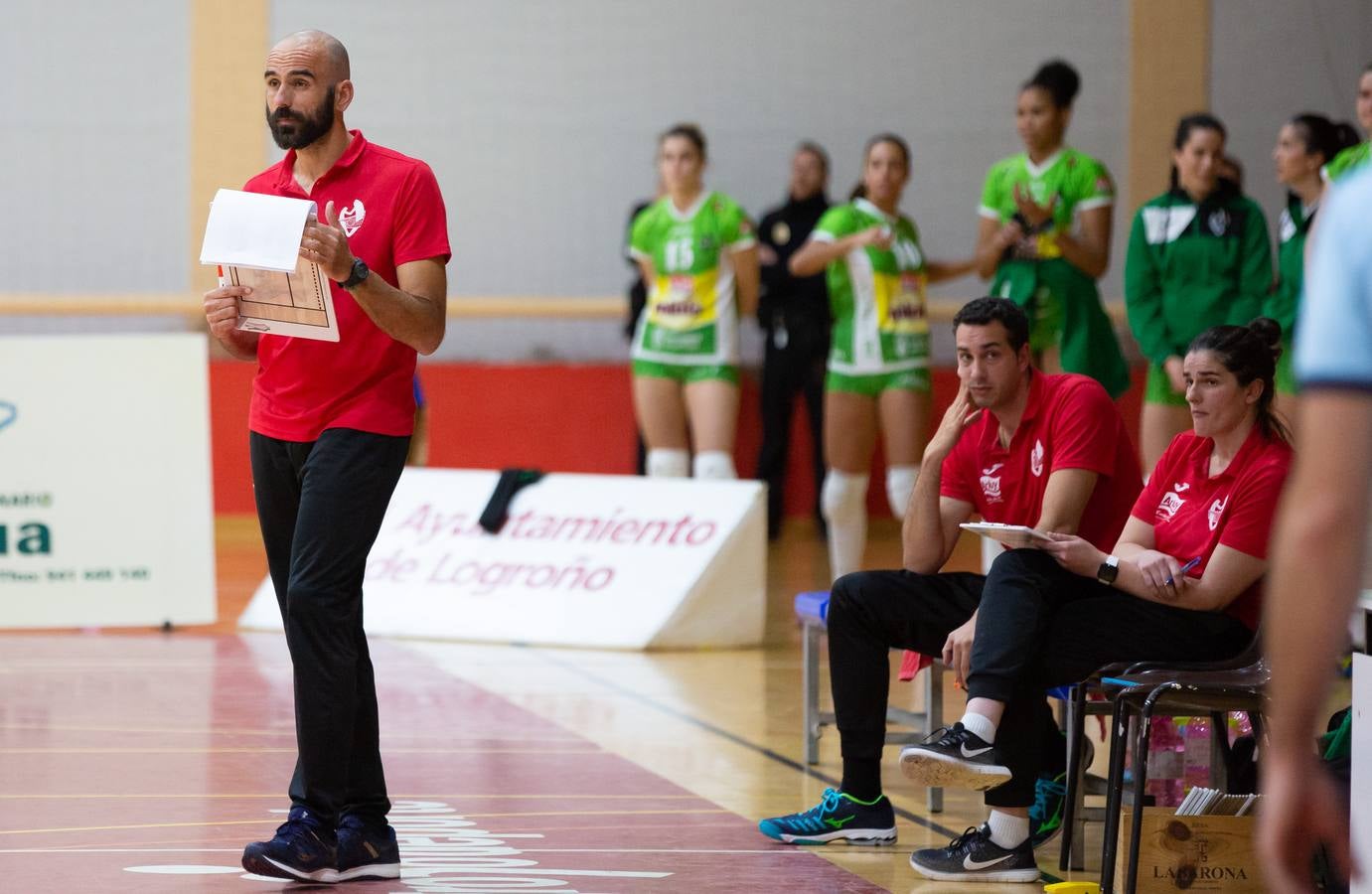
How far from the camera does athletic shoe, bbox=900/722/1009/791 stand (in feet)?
12.3

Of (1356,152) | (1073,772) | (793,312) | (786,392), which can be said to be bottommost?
(1073,772)

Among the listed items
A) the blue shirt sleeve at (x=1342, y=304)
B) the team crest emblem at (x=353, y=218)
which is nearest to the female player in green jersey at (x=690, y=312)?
the team crest emblem at (x=353, y=218)

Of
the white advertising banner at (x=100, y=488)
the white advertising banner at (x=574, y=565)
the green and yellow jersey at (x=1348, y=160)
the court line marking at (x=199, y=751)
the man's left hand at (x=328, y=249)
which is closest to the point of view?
the man's left hand at (x=328, y=249)

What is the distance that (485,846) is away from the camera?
4199 mm

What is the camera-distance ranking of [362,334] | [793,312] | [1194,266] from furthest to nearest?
[793,312], [1194,266], [362,334]

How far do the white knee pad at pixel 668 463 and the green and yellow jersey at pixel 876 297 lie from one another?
2.76 feet

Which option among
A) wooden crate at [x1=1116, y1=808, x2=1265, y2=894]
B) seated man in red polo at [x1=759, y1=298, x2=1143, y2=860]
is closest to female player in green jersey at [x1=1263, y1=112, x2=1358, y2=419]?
seated man in red polo at [x1=759, y1=298, x2=1143, y2=860]

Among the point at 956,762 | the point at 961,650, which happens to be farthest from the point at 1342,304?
the point at 961,650

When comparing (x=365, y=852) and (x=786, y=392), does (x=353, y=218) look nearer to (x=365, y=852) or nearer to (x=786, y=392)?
(x=365, y=852)

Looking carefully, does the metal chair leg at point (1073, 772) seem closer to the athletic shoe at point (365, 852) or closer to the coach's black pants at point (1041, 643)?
the coach's black pants at point (1041, 643)

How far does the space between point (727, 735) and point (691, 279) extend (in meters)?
3.04

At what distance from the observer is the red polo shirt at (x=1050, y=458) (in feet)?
14.1

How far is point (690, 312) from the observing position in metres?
8.20

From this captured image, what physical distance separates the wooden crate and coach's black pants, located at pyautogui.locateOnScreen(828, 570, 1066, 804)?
2.12 ft
